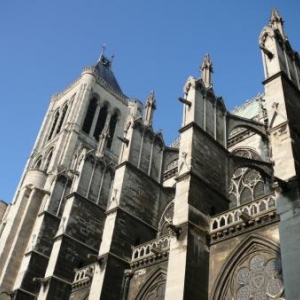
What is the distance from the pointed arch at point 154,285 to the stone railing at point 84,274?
11.2 ft

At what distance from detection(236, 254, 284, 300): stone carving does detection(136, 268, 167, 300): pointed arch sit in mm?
3369

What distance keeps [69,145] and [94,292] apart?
65.0 ft

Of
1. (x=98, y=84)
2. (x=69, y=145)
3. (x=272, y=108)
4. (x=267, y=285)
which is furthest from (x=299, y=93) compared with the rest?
(x=98, y=84)

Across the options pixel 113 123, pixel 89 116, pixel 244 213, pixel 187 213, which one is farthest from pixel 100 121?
pixel 244 213

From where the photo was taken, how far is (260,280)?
11.4m

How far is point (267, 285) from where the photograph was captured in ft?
36.7

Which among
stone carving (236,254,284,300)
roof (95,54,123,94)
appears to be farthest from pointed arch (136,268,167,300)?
roof (95,54,123,94)

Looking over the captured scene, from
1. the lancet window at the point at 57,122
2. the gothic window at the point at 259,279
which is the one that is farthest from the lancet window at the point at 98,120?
the gothic window at the point at 259,279

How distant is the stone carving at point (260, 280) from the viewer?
11.0m

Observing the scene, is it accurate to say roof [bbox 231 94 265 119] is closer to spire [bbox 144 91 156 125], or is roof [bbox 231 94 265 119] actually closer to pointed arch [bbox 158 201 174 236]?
spire [bbox 144 91 156 125]

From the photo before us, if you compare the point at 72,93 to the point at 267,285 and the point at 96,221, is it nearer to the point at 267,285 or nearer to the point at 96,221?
the point at 96,221

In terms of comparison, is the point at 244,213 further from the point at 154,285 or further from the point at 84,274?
the point at 84,274

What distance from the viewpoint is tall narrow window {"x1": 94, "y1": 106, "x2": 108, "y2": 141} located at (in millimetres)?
37606

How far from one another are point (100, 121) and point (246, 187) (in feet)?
74.4
